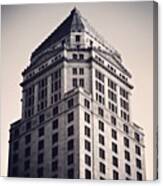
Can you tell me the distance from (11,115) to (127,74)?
1.77ft

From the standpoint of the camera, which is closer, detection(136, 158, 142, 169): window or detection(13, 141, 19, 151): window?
detection(136, 158, 142, 169): window

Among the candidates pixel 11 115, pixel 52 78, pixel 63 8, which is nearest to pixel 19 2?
pixel 63 8

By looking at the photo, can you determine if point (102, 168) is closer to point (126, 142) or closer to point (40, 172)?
point (126, 142)

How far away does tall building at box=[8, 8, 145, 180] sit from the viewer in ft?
5.90

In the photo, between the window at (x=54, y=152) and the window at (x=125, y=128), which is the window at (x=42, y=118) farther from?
the window at (x=125, y=128)

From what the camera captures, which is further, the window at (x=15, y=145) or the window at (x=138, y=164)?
the window at (x=15, y=145)

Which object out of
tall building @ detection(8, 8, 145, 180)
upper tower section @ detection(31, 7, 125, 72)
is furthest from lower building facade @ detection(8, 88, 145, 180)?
upper tower section @ detection(31, 7, 125, 72)

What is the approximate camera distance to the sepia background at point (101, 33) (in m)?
1.80

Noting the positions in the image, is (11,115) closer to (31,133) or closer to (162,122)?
(31,133)

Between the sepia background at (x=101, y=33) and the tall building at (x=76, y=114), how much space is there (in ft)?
0.09

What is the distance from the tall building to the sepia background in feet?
0.09

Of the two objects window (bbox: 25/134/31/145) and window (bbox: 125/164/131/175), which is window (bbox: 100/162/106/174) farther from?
window (bbox: 25/134/31/145)

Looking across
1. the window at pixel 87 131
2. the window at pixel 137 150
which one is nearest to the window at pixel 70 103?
the window at pixel 87 131

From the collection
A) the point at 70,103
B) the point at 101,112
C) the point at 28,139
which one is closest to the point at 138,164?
the point at 101,112
